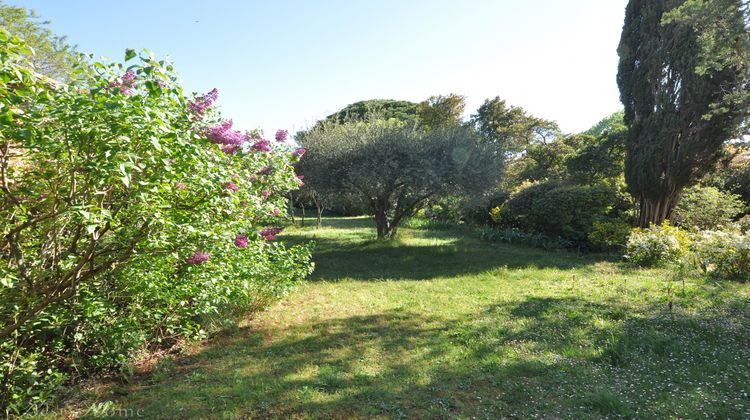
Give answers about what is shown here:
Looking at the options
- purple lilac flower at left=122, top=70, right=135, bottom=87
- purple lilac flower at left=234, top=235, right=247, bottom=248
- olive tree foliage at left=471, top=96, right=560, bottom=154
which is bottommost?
purple lilac flower at left=234, top=235, right=247, bottom=248

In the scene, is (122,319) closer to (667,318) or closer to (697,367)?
(697,367)

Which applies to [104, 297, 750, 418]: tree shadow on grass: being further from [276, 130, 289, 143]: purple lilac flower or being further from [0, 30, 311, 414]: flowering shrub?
[276, 130, 289, 143]: purple lilac flower

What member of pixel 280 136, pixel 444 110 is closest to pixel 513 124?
pixel 444 110

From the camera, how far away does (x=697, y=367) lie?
404 cm

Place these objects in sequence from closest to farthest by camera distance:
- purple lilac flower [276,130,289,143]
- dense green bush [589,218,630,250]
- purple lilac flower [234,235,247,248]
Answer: purple lilac flower [234,235,247,248] → purple lilac flower [276,130,289,143] → dense green bush [589,218,630,250]

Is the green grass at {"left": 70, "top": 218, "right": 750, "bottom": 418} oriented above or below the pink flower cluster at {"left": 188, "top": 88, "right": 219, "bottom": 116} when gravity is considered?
below

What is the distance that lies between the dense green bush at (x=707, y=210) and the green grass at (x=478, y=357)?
21.7 ft

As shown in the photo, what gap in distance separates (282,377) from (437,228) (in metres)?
16.3

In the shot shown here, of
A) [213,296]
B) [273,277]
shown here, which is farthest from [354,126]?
[213,296]

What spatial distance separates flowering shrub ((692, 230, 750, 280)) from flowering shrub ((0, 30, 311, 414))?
32.2 feet

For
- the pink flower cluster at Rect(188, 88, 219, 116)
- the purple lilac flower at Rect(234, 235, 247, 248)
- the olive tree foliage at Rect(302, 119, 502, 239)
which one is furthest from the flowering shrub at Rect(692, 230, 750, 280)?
the pink flower cluster at Rect(188, 88, 219, 116)

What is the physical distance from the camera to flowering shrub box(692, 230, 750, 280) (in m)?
7.80

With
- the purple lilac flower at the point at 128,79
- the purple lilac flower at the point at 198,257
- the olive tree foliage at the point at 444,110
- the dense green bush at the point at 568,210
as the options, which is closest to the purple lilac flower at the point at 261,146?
the purple lilac flower at the point at 198,257

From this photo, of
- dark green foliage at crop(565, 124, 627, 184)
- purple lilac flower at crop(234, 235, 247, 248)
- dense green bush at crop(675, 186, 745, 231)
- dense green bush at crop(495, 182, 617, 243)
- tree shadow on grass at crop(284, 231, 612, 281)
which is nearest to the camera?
purple lilac flower at crop(234, 235, 247, 248)
